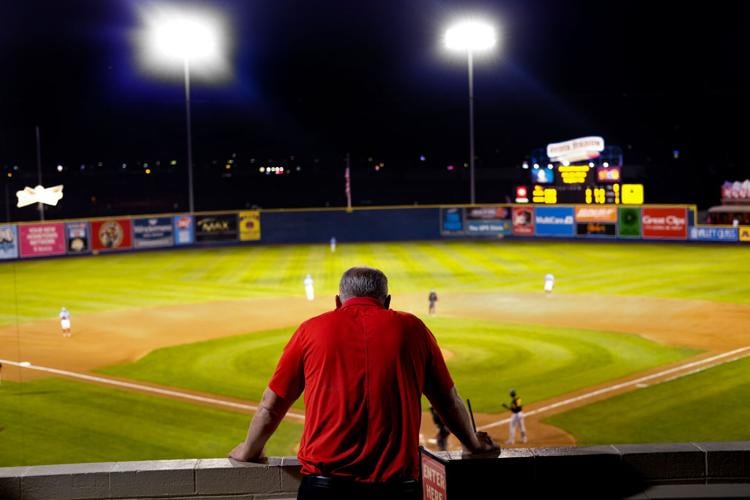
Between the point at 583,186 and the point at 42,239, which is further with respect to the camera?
the point at 583,186

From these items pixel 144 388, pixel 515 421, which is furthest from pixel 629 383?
pixel 144 388

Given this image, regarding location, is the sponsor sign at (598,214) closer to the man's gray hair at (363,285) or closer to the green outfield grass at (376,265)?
the green outfield grass at (376,265)

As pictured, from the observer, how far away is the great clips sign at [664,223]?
51.6 meters

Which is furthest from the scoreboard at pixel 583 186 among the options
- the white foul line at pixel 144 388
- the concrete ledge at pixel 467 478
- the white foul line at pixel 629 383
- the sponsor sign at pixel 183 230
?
the concrete ledge at pixel 467 478

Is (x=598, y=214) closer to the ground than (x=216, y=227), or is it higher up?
higher up

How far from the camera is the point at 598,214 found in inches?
2077

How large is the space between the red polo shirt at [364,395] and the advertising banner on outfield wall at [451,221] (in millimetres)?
53639

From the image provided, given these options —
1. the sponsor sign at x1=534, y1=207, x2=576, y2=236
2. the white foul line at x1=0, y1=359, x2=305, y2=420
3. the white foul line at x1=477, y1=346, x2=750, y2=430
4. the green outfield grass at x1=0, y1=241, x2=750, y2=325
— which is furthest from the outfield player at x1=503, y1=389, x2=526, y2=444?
the sponsor sign at x1=534, y1=207, x2=576, y2=236

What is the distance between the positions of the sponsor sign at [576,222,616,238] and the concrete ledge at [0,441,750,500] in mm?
49318

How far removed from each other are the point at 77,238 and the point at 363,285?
4810 centimetres

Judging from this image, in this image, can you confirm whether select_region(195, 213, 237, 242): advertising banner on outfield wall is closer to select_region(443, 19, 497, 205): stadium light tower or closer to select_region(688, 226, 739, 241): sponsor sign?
select_region(443, 19, 497, 205): stadium light tower

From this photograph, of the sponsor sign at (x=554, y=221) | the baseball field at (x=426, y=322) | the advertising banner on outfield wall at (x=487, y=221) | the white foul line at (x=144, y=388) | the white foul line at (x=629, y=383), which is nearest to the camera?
the baseball field at (x=426, y=322)

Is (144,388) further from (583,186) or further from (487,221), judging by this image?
(487,221)

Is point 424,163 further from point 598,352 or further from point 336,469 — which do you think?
point 336,469
